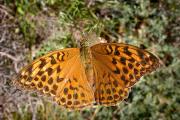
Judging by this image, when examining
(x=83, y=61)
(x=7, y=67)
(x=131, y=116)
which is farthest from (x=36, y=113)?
(x=83, y=61)

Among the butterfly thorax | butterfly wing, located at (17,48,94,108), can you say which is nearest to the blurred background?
the butterfly thorax

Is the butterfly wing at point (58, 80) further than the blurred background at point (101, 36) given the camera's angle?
No

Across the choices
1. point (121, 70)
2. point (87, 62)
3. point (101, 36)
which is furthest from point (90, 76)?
point (101, 36)

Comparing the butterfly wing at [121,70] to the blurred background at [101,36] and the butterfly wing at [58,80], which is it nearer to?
the butterfly wing at [58,80]

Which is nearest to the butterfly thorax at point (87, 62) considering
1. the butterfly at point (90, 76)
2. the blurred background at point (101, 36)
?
the butterfly at point (90, 76)

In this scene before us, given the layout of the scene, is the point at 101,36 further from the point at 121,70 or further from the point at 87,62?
the point at 121,70

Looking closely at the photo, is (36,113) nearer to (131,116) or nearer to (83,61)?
(131,116)
